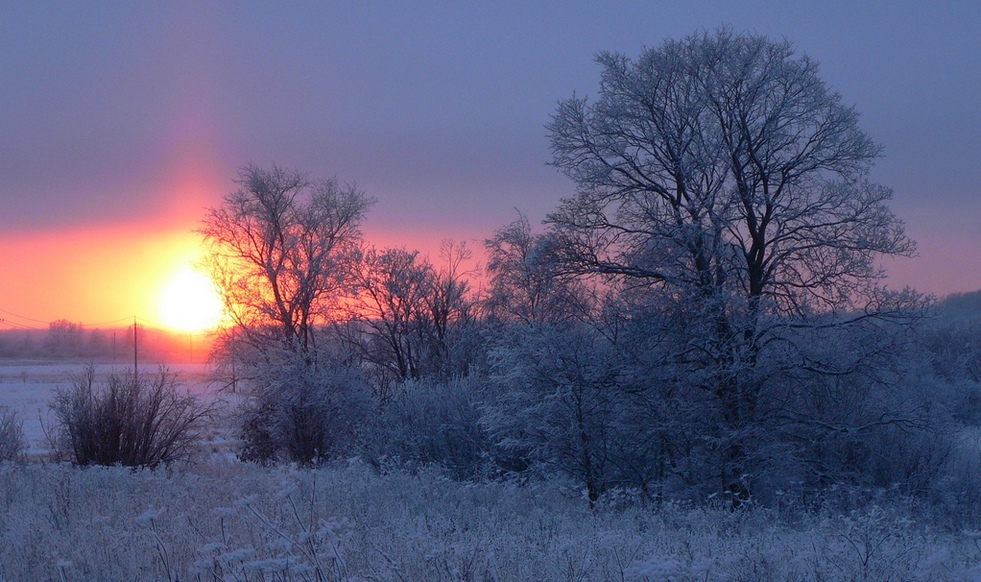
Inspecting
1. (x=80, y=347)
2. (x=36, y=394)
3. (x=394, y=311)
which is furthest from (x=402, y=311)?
(x=80, y=347)

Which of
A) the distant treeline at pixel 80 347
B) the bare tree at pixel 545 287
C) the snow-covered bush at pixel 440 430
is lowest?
the snow-covered bush at pixel 440 430

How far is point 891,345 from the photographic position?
1791 cm

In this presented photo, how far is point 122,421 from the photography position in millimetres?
16531

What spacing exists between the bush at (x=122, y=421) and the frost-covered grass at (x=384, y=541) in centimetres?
500

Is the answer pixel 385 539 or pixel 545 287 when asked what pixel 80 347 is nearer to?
pixel 545 287

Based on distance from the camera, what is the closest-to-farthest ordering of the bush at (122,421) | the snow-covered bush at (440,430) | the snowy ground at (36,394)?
the bush at (122,421) → the snow-covered bush at (440,430) → the snowy ground at (36,394)

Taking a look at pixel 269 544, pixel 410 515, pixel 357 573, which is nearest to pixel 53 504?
pixel 410 515

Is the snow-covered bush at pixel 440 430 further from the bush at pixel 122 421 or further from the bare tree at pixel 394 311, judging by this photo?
the bare tree at pixel 394 311

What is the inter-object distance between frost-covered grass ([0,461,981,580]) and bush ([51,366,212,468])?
16.4 ft

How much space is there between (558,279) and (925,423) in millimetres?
9164

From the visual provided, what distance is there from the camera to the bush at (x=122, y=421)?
53.3 ft

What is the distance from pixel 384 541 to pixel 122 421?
39.1ft

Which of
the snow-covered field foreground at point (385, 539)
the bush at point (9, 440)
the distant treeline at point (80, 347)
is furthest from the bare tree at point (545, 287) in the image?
the distant treeline at point (80, 347)

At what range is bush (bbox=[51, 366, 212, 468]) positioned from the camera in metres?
16.2
